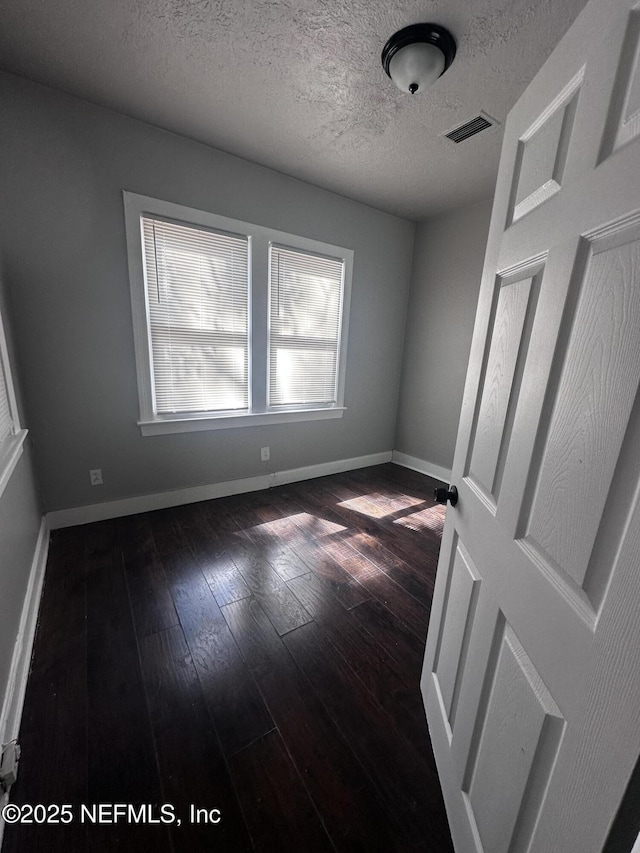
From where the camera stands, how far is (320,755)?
110cm

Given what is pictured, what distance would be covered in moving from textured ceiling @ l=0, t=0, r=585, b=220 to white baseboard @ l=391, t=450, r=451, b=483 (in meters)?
2.70

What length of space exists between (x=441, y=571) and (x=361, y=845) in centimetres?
77

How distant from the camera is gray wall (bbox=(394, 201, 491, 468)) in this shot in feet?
10.4

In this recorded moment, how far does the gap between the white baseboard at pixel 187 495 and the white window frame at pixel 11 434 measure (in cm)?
81

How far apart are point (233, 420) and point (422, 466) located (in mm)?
2195

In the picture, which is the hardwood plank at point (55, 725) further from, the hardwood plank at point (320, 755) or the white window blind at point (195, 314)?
the white window blind at point (195, 314)

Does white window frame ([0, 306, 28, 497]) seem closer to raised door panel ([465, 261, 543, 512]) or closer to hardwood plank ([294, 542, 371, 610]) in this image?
hardwood plank ([294, 542, 371, 610])

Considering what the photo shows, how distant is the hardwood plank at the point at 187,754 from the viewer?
920 millimetres

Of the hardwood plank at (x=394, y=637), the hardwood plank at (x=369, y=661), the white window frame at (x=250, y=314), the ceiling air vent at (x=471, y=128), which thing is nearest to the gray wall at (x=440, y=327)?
the white window frame at (x=250, y=314)

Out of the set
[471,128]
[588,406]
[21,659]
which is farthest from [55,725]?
[471,128]

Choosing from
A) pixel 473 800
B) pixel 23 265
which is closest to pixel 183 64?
pixel 23 265

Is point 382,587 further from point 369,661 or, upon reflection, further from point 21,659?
point 21,659

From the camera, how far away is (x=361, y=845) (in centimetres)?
91

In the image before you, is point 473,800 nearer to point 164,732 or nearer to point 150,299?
point 164,732
